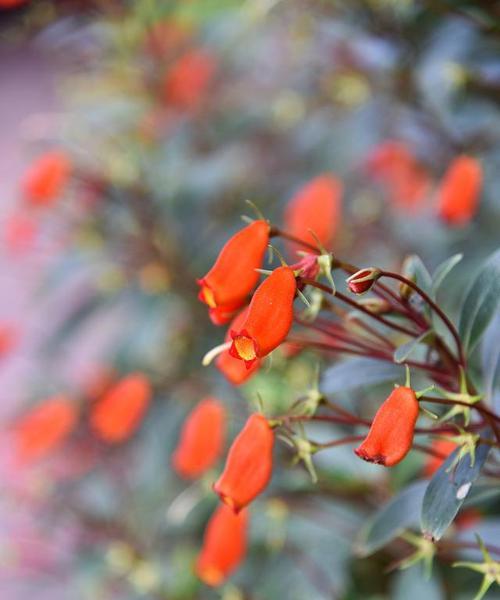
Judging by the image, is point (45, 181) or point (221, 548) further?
point (45, 181)

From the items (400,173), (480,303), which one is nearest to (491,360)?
(480,303)

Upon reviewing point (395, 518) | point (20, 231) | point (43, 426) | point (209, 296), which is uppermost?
point (209, 296)

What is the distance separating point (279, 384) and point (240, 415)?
7cm

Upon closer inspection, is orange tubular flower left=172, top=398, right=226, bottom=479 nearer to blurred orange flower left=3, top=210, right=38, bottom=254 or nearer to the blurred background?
the blurred background

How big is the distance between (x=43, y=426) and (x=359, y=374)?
2.50 ft

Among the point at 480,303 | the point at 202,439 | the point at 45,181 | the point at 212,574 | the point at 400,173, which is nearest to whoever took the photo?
the point at 480,303

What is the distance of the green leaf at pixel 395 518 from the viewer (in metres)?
0.59

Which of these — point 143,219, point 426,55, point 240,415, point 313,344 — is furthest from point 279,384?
point 313,344

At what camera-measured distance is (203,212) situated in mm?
1241

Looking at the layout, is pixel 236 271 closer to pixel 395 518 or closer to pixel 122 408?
pixel 395 518

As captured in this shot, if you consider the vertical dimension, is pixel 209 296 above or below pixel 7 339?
above

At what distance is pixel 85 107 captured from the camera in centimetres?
141

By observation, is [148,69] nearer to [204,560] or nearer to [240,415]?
[240,415]

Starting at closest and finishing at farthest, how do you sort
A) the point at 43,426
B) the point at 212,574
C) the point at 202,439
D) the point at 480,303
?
the point at 480,303 → the point at 212,574 → the point at 202,439 → the point at 43,426
